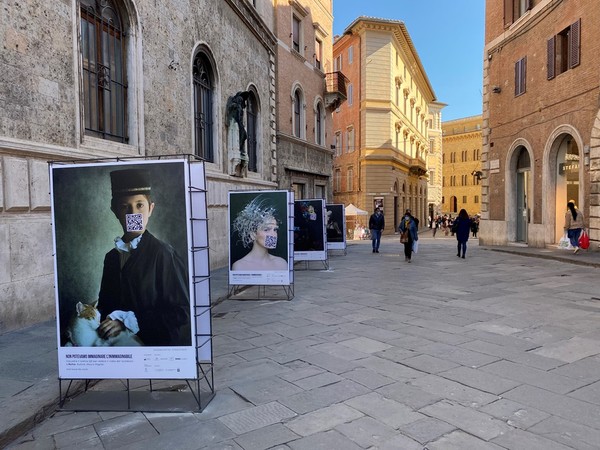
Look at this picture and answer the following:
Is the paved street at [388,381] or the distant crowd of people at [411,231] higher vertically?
the distant crowd of people at [411,231]

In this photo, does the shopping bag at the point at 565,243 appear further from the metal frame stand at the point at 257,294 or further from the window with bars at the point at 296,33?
the window with bars at the point at 296,33

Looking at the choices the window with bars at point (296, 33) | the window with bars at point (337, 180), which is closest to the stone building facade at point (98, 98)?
the window with bars at point (296, 33)

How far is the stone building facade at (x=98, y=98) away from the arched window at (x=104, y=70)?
0.02 m

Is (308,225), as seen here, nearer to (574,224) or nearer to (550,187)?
(574,224)

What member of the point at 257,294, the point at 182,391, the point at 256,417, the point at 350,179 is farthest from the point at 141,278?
the point at 350,179

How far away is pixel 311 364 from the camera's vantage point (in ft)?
14.7

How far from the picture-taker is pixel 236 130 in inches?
512

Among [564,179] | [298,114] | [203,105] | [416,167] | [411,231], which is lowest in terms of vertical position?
[411,231]

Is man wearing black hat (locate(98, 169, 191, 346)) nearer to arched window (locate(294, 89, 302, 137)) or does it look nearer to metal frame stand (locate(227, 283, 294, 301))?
metal frame stand (locate(227, 283, 294, 301))

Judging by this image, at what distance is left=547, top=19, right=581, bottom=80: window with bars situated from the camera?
14.6 meters

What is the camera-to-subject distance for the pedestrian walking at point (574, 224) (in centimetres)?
1380

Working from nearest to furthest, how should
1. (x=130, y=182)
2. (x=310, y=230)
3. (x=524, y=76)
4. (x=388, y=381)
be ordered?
(x=130, y=182)
(x=388, y=381)
(x=310, y=230)
(x=524, y=76)

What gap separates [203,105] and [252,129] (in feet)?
12.8

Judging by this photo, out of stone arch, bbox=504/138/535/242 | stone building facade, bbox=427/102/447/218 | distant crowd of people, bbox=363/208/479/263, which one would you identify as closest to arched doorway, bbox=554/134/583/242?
stone arch, bbox=504/138/535/242
